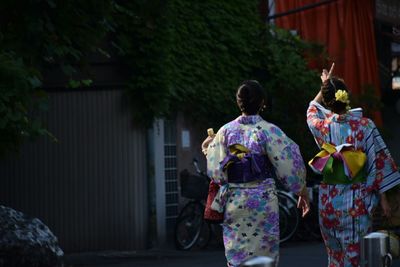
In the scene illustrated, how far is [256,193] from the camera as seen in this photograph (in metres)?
6.82

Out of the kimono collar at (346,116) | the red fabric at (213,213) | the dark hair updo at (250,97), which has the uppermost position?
the dark hair updo at (250,97)

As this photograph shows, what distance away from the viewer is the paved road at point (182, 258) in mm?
12180

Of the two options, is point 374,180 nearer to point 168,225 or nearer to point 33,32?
point 33,32

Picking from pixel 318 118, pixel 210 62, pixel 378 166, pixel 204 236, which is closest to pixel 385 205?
pixel 378 166

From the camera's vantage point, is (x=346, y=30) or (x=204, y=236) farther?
(x=346, y=30)

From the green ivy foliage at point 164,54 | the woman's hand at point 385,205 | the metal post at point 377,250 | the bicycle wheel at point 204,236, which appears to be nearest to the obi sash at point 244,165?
the woman's hand at point 385,205

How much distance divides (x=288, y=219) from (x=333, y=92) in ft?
27.2

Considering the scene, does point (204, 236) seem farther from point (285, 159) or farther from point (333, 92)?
point (285, 159)

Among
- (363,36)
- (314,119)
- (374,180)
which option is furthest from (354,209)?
(363,36)

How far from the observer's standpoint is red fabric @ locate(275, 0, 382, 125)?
1983 cm

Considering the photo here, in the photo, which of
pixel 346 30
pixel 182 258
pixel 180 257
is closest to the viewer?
pixel 182 258

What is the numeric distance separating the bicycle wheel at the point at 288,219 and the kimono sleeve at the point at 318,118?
792 cm

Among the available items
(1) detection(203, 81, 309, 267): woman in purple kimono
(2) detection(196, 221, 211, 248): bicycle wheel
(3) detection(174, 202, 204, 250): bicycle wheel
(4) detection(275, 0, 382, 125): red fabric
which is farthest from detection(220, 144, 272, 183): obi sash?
(4) detection(275, 0, 382, 125): red fabric

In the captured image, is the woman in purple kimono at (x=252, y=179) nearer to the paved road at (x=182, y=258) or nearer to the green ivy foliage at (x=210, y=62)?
the paved road at (x=182, y=258)
